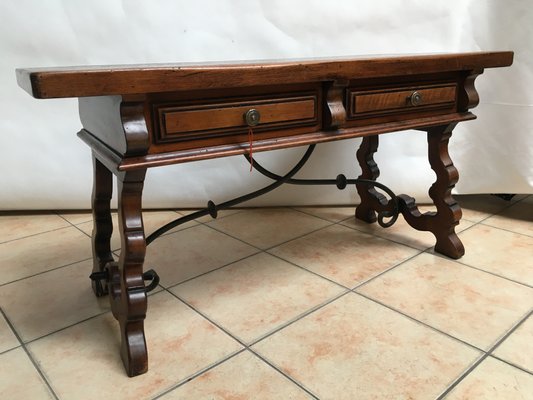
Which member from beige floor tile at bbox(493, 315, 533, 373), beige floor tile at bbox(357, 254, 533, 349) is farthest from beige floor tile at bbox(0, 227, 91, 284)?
beige floor tile at bbox(493, 315, 533, 373)

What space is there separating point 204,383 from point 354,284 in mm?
595

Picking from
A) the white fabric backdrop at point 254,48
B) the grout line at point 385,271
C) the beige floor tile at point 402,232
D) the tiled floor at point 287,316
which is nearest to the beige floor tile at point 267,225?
the tiled floor at point 287,316

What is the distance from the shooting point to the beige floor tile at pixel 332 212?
6.71 feet

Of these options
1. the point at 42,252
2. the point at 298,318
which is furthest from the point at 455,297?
the point at 42,252

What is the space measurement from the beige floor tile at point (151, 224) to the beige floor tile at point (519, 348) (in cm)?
125

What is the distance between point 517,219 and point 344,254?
83 cm

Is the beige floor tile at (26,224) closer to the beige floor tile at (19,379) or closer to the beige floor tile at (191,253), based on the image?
the beige floor tile at (191,253)

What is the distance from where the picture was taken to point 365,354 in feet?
3.70

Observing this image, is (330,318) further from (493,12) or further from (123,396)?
(493,12)

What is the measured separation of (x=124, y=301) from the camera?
106cm

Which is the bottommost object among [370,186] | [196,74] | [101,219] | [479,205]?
[479,205]

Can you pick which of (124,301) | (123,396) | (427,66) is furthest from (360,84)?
(123,396)

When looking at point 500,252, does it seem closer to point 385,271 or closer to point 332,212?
point 385,271

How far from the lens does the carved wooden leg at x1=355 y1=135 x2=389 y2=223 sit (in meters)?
1.86
